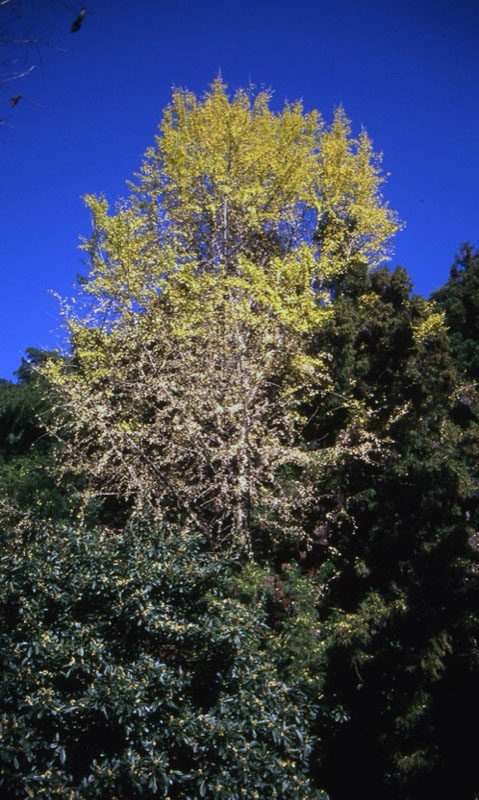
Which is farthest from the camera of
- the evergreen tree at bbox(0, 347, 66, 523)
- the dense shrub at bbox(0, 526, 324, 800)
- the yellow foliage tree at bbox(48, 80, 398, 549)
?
the evergreen tree at bbox(0, 347, 66, 523)

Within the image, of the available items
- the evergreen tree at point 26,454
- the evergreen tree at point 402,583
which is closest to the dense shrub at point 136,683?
the evergreen tree at point 402,583

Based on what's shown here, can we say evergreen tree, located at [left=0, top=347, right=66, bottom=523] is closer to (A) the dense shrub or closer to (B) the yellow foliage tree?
(B) the yellow foliage tree

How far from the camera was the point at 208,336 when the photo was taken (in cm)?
829

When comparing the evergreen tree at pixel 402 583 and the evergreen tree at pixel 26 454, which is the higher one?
the evergreen tree at pixel 26 454

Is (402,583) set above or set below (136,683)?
above

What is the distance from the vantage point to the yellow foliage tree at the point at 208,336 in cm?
770

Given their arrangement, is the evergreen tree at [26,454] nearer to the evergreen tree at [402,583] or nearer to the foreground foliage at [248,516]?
the foreground foliage at [248,516]

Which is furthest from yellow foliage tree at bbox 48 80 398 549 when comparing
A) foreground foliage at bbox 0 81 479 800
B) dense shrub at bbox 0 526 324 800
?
dense shrub at bbox 0 526 324 800

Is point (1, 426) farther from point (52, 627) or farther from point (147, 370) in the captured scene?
point (52, 627)

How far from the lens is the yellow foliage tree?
303 inches

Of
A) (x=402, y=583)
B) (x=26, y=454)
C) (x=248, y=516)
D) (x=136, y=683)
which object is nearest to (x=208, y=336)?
(x=248, y=516)

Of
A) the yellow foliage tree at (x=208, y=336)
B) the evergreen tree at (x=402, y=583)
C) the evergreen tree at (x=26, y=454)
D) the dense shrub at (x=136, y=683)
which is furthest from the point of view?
the evergreen tree at (x=26, y=454)

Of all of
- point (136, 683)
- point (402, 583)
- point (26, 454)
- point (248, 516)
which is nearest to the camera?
point (136, 683)

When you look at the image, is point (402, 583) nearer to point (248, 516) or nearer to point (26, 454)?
point (248, 516)
